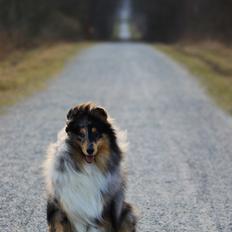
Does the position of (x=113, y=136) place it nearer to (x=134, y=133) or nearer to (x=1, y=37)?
(x=134, y=133)

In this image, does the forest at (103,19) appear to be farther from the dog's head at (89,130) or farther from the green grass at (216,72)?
the dog's head at (89,130)

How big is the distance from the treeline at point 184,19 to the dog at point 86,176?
40.2m

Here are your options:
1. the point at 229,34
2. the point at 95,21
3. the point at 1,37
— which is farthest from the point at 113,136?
the point at 95,21

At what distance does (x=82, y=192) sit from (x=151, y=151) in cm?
471

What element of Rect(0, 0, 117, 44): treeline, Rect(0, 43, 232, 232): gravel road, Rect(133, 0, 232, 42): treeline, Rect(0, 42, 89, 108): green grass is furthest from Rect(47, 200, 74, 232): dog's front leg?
Rect(133, 0, 232, 42): treeline

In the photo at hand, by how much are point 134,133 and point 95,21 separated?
62.7 metres

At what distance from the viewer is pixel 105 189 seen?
5.21 meters

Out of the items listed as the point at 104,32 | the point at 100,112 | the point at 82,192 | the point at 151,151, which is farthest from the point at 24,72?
the point at 104,32

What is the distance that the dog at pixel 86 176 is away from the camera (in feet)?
16.6

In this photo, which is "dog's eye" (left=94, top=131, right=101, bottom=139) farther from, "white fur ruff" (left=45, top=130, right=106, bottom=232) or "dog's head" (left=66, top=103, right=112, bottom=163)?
"white fur ruff" (left=45, top=130, right=106, bottom=232)

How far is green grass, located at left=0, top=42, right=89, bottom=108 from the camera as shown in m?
17.1

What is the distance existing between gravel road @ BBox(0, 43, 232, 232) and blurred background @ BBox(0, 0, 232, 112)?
1441 millimetres

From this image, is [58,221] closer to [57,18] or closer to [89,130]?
[89,130]

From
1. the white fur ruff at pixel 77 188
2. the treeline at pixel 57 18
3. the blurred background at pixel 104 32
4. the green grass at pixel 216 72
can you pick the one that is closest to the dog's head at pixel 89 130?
the white fur ruff at pixel 77 188
